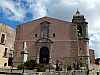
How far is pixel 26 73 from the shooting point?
24.0 metres

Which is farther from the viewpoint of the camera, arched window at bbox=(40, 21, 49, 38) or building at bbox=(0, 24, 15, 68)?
arched window at bbox=(40, 21, 49, 38)

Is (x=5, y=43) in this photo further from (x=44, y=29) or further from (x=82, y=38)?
(x=82, y=38)

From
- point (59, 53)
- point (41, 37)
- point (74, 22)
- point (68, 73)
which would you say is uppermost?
point (74, 22)

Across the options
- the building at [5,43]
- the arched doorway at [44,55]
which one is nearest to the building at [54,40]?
the arched doorway at [44,55]

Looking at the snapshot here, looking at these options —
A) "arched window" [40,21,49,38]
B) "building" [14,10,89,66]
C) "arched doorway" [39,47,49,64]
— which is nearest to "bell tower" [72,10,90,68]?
"building" [14,10,89,66]

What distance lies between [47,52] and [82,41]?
22.7 ft

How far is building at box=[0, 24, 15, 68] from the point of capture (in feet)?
123

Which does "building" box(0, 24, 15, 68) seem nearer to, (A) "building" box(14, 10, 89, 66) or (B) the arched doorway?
(A) "building" box(14, 10, 89, 66)

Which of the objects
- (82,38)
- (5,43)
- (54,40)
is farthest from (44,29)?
(5,43)

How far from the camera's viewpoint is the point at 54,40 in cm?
3950

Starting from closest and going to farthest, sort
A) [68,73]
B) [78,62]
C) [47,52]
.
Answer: [68,73]
[78,62]
[47,52]

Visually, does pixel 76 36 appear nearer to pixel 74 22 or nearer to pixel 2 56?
pixel 74 22

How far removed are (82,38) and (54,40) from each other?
207 inches

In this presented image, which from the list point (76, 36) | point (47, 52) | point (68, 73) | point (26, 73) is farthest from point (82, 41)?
point (26, 73)
